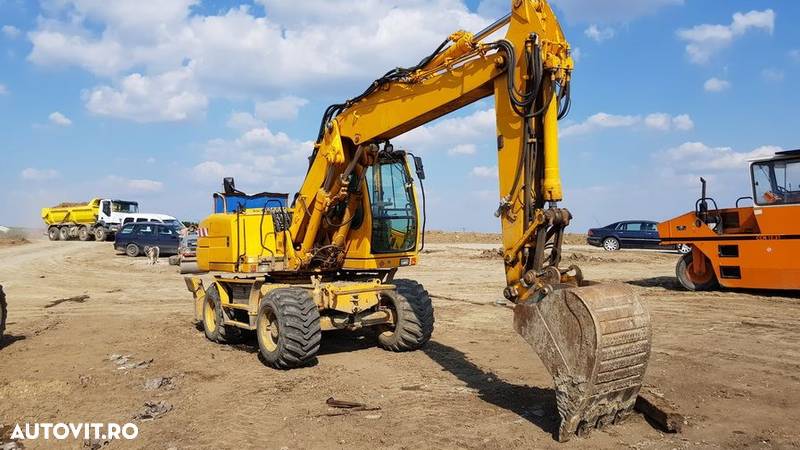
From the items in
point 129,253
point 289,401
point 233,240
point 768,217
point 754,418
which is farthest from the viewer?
point 129,253

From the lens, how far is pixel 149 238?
28.4m

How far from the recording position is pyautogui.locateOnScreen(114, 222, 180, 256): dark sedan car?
92.7ft

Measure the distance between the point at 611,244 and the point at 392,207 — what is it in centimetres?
2203

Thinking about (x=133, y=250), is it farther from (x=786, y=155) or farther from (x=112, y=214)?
(x=786, y=155)

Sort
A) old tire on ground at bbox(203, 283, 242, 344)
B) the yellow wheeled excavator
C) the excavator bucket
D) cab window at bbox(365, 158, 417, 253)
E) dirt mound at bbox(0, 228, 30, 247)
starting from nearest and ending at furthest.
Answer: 1. the excavator bucket
2. the yellow wheeled excavator
3. cab window at bbox(365, 158, 417, 253)
4. old tire on ground at bbox(203, 283, 242, 344)
5. dirt mound at bbox(0, 228, 30, 247)

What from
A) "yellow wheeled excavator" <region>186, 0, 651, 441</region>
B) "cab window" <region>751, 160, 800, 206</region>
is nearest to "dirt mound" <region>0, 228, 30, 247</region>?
"yellow wheeled excavator" <region>186, 0, 651, 441</region>

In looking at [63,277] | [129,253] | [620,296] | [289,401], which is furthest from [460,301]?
[129,253]

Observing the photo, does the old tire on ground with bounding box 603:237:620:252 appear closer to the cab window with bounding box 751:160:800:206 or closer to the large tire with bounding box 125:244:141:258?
the cab window with bounding box 751:160:800:206

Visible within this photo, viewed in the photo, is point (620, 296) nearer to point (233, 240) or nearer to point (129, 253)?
point (233, 240)

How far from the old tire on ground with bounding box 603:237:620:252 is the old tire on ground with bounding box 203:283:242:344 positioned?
22039 millimetres

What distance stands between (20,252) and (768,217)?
3210 cm

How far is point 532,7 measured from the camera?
586 centimetres

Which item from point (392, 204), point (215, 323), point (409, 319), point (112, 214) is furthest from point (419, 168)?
point (112, 214)

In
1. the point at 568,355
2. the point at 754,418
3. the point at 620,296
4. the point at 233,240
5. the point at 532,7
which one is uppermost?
the point at 532,7
